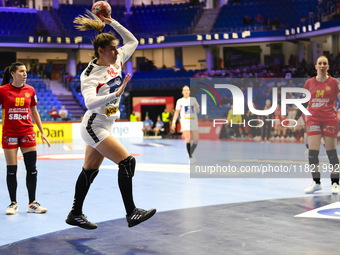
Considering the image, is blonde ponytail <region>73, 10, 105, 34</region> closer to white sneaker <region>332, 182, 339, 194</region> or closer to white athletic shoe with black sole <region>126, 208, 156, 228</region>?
white athletic shoe with black sole <region>126, 208, 156, 228</region>

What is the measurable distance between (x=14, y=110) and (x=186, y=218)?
2533 mm

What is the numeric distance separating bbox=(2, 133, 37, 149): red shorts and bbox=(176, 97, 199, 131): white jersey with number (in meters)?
5.77

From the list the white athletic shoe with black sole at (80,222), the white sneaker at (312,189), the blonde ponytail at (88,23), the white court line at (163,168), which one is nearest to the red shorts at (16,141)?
the white athletic shoe with black sole at (80,222)

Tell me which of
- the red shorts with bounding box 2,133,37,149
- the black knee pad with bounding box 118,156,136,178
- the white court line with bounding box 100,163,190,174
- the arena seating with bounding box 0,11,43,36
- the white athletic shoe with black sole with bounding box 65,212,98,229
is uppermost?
the arena seating with bounding box 0,11,43,36

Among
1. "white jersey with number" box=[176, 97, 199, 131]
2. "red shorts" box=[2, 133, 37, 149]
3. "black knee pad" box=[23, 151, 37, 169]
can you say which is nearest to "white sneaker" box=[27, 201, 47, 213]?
"black knee pad" box=[23, 151, 37, 169]

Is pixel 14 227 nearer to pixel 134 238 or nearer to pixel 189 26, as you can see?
pixel 134 238

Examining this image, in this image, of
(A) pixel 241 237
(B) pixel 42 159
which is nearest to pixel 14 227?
(A) pixel 241 237

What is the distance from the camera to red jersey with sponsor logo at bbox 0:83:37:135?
5.34m

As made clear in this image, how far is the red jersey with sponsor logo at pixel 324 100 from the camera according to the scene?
6324mm

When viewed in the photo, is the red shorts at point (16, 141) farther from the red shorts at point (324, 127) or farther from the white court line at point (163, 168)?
the white court line at point (163, 168)

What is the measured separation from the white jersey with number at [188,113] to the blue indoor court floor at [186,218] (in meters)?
2.17

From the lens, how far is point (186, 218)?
16.0 ft

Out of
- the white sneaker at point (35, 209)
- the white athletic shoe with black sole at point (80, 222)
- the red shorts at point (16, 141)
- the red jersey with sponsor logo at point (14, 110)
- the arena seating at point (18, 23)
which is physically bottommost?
the white sneaker at point (35, 209)

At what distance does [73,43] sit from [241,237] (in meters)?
27.2
